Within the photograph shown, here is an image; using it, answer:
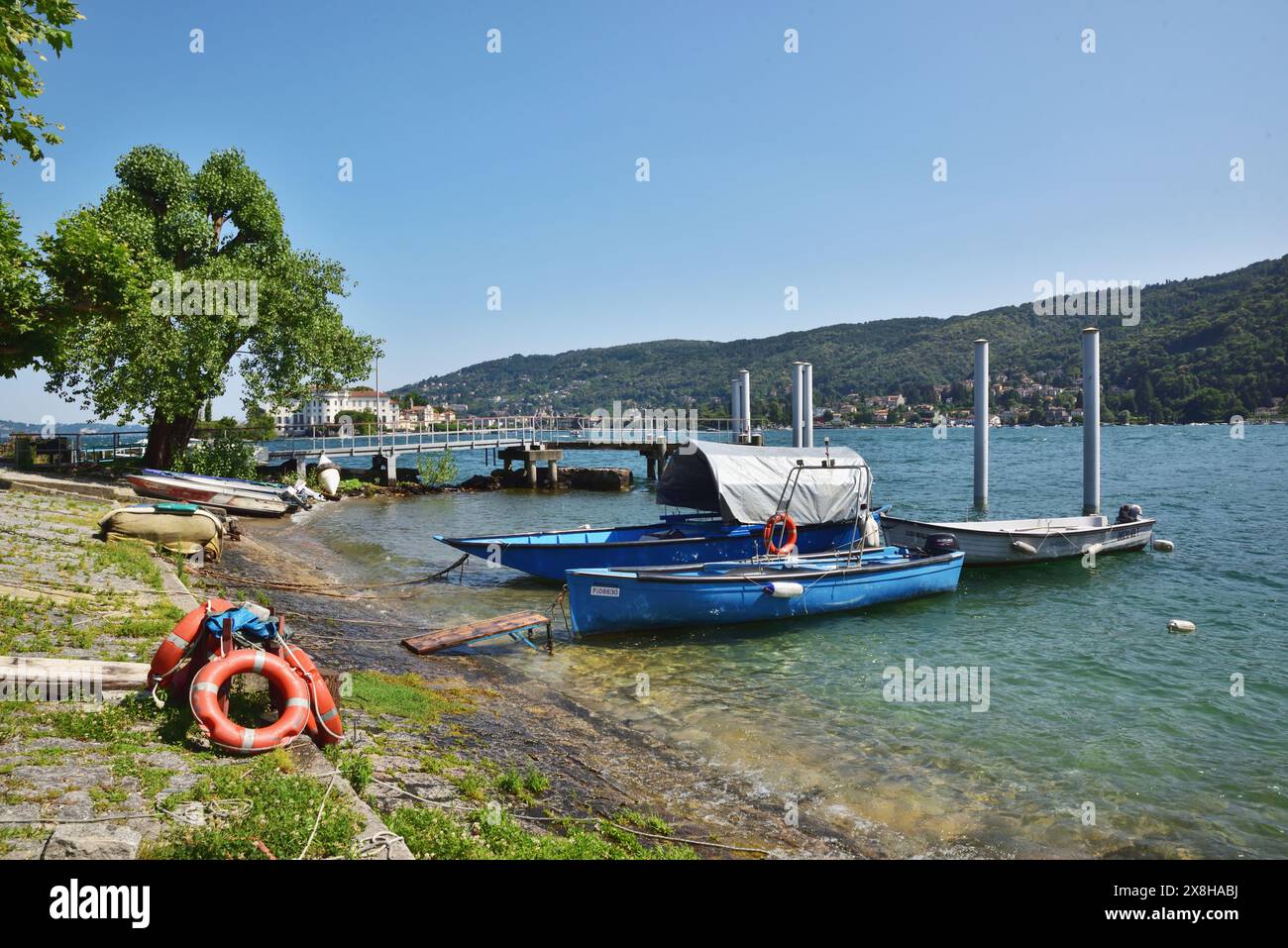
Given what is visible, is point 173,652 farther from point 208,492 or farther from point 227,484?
point 227,484

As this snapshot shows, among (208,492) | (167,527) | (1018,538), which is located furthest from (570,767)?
(208,492)

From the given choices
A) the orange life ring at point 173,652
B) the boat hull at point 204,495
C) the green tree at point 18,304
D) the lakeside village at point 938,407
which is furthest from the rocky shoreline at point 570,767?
the lakeside village at point 938,407

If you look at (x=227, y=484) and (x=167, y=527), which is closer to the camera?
(x=167, y=527)

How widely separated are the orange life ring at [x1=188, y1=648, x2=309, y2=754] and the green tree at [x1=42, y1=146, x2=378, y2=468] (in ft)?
70.9

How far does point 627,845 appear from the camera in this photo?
6.47m

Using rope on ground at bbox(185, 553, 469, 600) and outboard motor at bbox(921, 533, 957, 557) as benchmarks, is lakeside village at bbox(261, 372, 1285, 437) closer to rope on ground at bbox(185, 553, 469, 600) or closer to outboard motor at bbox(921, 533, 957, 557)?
rope on ground at bbox(185, 553, 469, 600)

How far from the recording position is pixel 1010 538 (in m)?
22.0

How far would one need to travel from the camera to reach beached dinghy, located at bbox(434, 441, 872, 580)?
19.2m

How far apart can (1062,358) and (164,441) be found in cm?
14025

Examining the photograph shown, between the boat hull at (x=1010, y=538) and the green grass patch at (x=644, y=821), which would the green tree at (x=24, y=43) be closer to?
the green grass patch at (x=644, y=821)

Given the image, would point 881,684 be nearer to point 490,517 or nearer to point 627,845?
point 627,845

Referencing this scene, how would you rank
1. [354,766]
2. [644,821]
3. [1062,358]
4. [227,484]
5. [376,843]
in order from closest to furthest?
1. [376,843]
2. [354,766]
3. [644,821]
4. [227,484]
5. [1062,358]
